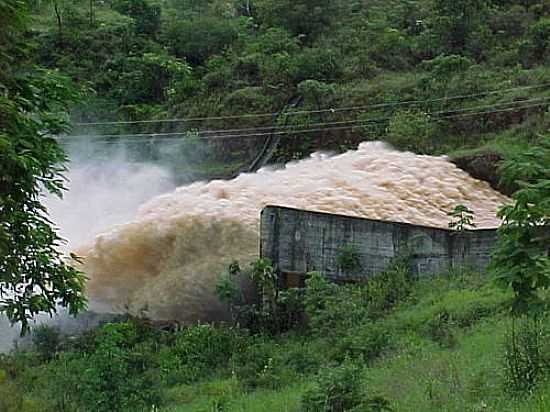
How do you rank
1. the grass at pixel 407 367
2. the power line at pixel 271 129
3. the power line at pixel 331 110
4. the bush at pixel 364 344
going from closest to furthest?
the grass at pixel 407 367
the bush at pixel 364 344
the power line at pixel 271 129
the power line at pixel 331 110

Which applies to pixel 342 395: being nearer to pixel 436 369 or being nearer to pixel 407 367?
pixel 436 369

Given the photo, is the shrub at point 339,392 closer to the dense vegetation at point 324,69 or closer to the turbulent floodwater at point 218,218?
the turbulent floodwater at point 218,218

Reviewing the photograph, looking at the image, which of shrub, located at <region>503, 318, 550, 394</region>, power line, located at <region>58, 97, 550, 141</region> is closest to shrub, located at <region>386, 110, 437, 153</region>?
power line, located at <region>58, 97, 550, 141</region>

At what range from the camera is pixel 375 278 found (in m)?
16.5

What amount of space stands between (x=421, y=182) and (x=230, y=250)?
202 inches

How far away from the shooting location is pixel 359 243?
16.8 metres

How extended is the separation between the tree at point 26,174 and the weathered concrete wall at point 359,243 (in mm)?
7983

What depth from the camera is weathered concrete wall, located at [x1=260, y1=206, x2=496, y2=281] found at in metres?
16.3

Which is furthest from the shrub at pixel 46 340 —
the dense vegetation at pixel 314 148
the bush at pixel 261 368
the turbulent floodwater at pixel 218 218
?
the bush at pixel 261 368

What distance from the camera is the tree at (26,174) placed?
27.8 ft

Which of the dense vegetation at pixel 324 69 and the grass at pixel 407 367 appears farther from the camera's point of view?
the dense vegetation at pixel 324 69

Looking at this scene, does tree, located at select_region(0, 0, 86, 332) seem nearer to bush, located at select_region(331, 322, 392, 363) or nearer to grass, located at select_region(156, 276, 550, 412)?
grass, located at select_region(156, 276, 550, 412)

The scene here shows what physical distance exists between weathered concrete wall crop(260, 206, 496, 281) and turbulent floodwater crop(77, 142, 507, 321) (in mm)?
1291

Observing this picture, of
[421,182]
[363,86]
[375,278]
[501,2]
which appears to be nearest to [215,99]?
[363,86]
